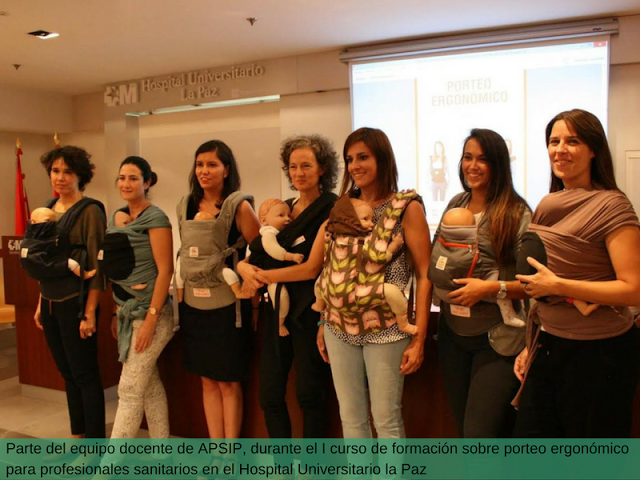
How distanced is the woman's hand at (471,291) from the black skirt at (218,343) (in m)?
1.07

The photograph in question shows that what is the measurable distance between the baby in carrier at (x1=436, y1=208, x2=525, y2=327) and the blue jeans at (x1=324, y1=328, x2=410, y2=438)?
328mm

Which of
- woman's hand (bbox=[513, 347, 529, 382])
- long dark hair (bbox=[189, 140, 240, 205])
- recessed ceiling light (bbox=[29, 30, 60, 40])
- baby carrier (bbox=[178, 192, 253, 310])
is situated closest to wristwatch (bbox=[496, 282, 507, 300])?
woman's hand (bbox=[513, 347, 529, 382])

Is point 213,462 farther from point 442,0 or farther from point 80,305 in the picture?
point 442,0

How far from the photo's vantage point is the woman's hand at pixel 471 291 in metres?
1.73

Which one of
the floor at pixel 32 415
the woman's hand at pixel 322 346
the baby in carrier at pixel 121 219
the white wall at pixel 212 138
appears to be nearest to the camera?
the woman's hand at pixel 322 346

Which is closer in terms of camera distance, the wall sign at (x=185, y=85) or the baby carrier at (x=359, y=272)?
the baby carrier at (x=359, y=272)

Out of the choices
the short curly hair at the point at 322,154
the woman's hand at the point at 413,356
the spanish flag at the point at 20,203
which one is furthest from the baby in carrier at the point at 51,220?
the spanish flag at the point at 20,203

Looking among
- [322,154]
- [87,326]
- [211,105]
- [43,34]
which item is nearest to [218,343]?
[87,326]

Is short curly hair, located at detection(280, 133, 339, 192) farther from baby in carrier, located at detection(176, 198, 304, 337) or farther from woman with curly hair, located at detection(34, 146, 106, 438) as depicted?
woman with curly hair, located at detection(34, 146, 106, 438)

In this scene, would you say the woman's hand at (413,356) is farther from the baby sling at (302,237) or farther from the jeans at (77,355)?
the jeans at (77,355)

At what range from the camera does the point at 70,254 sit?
8.75 feet

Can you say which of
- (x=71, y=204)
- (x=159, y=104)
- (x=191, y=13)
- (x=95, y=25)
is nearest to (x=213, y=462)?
(x=71, y=204)

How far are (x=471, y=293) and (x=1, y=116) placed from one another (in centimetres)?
617
